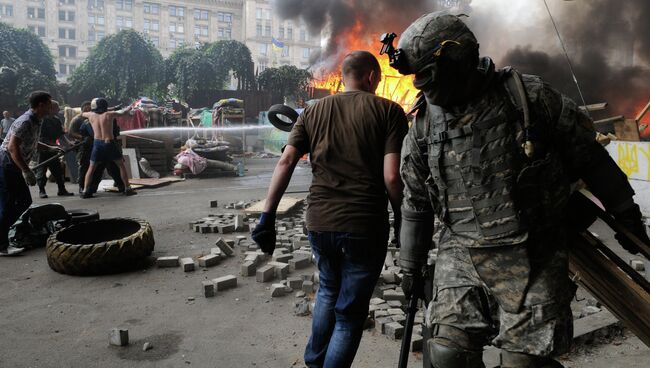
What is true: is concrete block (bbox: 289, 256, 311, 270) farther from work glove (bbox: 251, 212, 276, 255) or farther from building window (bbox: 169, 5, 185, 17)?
building window (bbox: 169, 5, 185, 17)

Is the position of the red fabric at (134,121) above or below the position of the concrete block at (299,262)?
above

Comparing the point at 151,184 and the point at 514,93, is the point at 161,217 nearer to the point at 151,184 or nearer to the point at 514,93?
the point at 151,184

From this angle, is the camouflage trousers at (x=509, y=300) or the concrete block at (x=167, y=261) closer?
the camouflage trousers at (x=509, y=300)

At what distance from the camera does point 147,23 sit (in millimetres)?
76250

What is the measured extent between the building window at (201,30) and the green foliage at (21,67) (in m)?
43.1

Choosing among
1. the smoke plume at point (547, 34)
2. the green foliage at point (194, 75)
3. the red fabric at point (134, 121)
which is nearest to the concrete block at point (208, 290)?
the smoke plume at point (547, 34)

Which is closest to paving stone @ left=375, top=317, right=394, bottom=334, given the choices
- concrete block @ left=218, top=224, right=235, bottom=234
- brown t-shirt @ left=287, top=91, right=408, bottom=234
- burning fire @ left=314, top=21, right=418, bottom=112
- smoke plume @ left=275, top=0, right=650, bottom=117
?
brown t-shirt @ left=287, top=91, right=408, bottom=234

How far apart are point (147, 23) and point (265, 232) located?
82770mm

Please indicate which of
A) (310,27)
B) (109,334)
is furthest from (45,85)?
(109,334)

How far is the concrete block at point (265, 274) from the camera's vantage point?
15.9ft

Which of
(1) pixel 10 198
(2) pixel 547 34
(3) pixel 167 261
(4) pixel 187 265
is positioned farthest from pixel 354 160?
(2) pixel 547 34

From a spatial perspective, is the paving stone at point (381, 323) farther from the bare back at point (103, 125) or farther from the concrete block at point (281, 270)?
the bare back at point (103, 125)

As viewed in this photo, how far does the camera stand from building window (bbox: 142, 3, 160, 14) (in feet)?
248

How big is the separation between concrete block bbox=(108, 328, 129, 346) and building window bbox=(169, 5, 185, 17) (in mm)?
82739
